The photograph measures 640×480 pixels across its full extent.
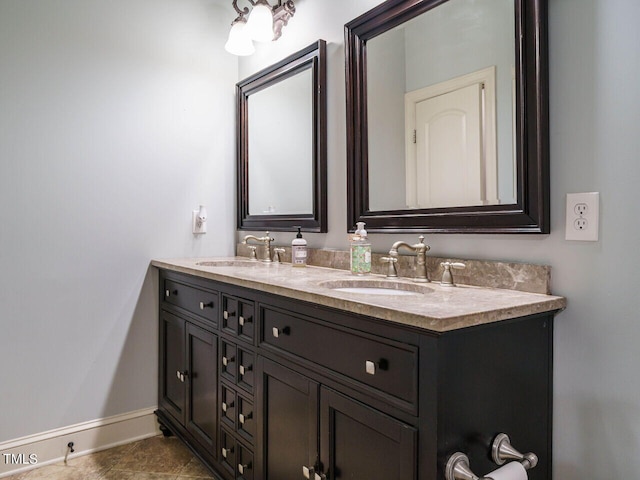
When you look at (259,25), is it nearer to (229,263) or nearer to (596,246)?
(229,263)

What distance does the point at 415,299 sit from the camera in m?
1.07

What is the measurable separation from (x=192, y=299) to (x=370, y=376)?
3.61ft

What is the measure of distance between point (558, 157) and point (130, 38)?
2.02 m

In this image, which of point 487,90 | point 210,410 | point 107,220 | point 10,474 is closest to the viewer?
point 487,90

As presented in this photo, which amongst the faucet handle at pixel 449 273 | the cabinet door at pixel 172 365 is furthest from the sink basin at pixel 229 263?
the faucet handle at pixel 449 273

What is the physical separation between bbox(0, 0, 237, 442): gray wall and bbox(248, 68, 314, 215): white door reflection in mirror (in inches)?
7.8

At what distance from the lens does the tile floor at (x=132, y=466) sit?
1.85 meters

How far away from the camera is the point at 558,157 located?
1.14 m

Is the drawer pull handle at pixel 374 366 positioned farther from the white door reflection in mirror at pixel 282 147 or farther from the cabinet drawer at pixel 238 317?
the white door reflection in mirror at pixel 282 147

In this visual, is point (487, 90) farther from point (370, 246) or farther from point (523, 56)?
point (370, 246)

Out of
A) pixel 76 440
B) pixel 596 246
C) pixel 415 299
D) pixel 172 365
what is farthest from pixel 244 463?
pixel 596 246

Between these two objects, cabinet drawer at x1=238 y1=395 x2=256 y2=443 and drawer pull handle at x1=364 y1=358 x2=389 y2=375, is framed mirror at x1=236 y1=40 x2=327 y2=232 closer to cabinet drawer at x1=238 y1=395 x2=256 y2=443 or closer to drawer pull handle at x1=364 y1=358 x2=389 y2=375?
cabinet drawer at x1=238 y1=395 x2=256 y2=443

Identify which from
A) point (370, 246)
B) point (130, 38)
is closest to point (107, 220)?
point (130, 38)

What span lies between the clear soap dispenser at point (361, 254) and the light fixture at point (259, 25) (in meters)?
1.13
